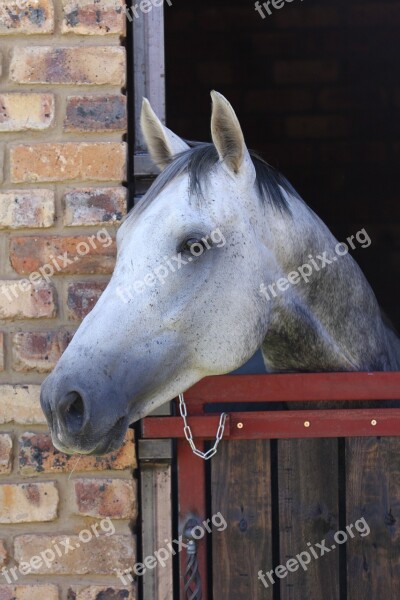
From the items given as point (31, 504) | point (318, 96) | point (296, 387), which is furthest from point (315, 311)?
point (318, 96)

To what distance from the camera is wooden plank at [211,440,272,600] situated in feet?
5.95

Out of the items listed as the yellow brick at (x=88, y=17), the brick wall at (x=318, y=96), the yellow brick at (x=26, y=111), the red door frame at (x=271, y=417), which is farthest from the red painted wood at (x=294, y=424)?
the brick wall at (x=318, y=96)

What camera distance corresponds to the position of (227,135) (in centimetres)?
170

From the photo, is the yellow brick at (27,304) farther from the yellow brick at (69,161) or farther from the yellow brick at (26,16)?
the yellow brick at (26,16)

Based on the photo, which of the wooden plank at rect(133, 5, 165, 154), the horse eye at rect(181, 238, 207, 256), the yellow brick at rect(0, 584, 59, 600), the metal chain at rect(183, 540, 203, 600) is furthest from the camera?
the wooden plank at rect(133, 5, 165, 154)

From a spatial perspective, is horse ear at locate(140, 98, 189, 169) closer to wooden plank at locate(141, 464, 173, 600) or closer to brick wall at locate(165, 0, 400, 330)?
wooden plank at locate(141, 464, 173, 600)

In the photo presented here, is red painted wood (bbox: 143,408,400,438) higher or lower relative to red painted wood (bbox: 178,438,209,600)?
higher

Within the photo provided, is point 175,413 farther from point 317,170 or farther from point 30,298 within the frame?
point 317,170

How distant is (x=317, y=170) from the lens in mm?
4633

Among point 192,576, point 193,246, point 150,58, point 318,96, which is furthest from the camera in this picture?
point 318,96

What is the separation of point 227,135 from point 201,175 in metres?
0.10

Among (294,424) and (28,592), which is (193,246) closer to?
(294,424)

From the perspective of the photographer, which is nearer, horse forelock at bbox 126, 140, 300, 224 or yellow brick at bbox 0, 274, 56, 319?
horse forelock at bbox 126, 140, 300, 224

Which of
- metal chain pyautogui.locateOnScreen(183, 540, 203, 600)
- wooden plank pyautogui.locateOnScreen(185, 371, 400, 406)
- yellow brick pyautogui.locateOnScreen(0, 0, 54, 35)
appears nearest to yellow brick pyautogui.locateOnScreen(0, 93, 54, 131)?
yellow brick pyautogui.locateOnScreen(0, 0, 54, 35)
